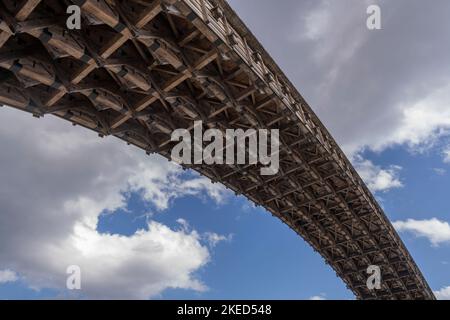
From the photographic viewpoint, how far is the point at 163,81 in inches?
576

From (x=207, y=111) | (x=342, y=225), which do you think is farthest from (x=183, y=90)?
(x=342, y=225)

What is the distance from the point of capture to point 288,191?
2592 cm

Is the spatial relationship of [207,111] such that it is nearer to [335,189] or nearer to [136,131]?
[136,131]

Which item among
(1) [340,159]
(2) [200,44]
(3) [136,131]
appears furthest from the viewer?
(1) [340,159]

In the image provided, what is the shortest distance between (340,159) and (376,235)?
11.8m

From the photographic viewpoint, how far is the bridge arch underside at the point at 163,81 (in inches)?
440

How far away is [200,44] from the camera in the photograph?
44.7 ft

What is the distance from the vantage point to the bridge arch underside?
11164mm

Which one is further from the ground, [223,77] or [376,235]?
[223,77]

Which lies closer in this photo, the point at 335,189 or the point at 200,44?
the point at 200,44
